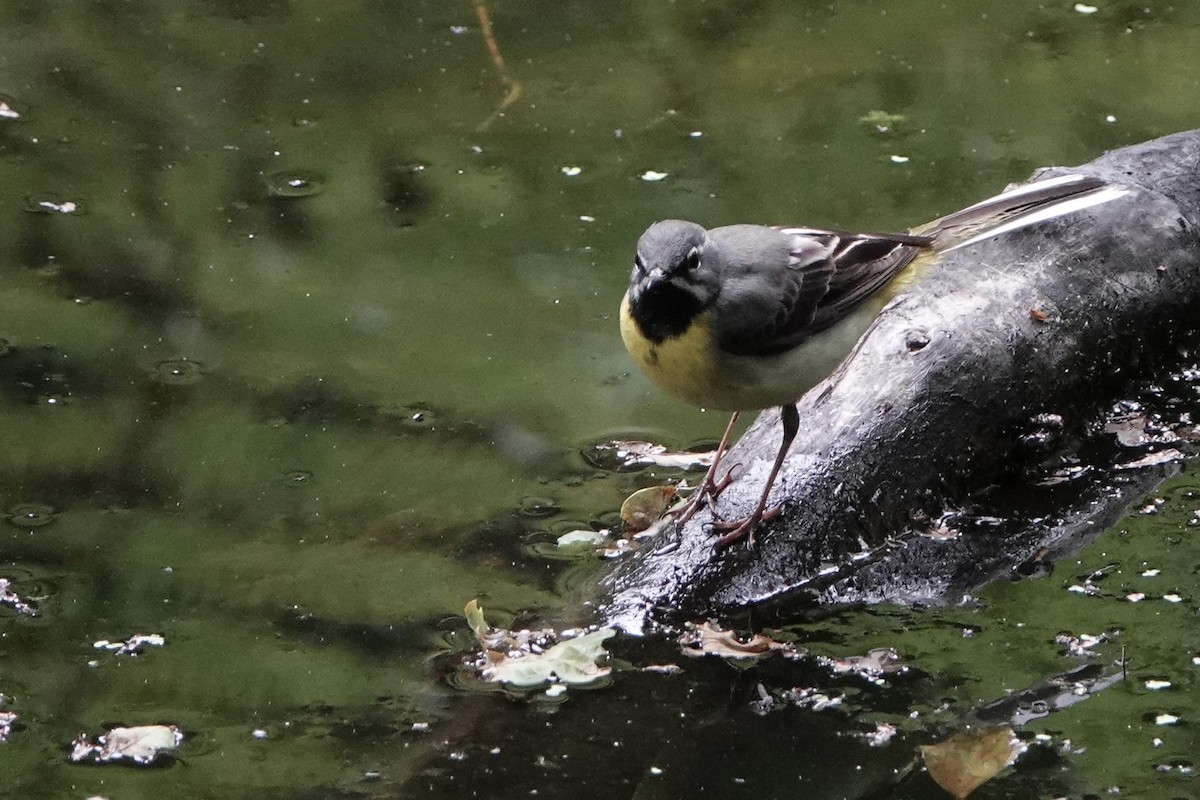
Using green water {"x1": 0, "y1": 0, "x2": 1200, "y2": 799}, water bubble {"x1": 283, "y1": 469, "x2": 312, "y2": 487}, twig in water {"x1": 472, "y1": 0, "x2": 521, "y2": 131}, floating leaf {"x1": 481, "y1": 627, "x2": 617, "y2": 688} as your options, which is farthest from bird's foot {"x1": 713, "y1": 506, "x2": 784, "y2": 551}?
twig in water {"x1": 472, "y1": 0, "x2": 521, "y2": 131}

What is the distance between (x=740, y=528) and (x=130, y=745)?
1.91 m

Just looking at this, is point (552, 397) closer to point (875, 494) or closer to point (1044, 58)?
point (875, 494)

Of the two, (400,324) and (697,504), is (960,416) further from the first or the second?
(400,324)

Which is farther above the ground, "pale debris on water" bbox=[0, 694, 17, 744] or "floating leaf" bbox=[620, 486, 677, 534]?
"pale debris on water" bbox=[0, 694, 17, 744]

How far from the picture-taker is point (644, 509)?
16.3 feet

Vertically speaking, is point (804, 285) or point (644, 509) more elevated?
point (804, 285)

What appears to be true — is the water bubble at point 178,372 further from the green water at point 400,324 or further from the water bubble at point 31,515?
the water bubble at point 31,515

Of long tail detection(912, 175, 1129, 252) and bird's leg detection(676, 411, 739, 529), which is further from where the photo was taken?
long tail detection(912, 175, 1129, 252)

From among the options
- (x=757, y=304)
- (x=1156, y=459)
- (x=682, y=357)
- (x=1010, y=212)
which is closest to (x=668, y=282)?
(x=682, y=357)

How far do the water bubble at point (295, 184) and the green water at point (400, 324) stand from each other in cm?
3

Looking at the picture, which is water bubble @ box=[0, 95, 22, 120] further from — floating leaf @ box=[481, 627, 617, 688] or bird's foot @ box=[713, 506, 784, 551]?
bird's foot @ box=[713, 506, 784, 551]

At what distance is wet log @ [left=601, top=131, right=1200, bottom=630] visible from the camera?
14.8 feet

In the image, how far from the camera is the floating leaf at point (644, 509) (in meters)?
4.95

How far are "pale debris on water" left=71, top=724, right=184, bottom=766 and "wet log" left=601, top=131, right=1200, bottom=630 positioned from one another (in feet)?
4.44
